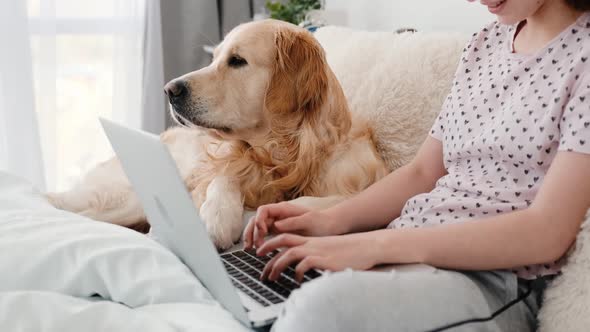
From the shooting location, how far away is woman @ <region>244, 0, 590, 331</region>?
0.75 metres

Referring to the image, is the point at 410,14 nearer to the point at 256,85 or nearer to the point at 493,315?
the point at 256,85

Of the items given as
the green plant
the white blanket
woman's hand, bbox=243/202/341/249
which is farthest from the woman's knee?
the green plant

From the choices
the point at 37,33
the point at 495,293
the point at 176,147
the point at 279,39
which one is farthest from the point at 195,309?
the point at 37,33

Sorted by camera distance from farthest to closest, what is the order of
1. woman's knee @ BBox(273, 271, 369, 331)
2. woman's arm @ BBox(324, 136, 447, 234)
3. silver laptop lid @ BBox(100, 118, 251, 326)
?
woman's arm @ BBox(324, 136, 447, 234), silver laptop lid @ BBox(100, 118, 251, 326), woman's knee @ BBox(273, 271, 369, 331)

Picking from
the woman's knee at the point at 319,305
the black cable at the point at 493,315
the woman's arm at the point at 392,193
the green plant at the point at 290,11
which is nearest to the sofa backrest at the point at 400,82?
the woman's arm at the point at 392,193

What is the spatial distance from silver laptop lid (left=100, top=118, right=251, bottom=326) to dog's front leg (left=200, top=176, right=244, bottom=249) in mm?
219

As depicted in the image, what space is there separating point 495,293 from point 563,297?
9 cm

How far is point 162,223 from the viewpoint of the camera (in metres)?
1.03

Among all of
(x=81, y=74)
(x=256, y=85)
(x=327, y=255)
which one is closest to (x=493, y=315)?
(x=327, y=255)

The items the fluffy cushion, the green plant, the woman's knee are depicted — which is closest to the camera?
the woman's knee

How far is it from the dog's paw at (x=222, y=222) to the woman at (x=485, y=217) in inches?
9.6

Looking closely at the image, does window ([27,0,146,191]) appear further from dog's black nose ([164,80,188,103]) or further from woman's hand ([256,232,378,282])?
woman's hand ([256,232,378,282])

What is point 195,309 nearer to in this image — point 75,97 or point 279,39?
point 279,39

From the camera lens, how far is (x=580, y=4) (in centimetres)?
98
